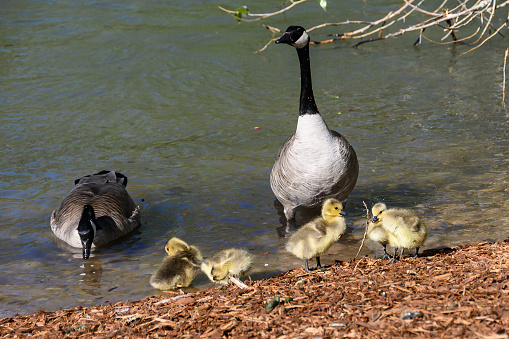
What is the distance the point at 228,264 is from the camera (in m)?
5.96

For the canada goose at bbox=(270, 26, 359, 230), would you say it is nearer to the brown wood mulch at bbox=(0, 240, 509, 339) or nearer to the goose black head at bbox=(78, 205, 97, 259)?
the brown wood mulch at bbox=(0, 240, 509, 339)

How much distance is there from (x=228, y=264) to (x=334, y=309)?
1.61 m

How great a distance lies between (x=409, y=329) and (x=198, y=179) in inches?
257

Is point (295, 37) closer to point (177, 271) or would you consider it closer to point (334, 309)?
point (177, 271)

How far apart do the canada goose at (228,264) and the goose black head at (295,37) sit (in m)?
3.27

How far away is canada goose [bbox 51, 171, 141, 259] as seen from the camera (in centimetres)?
805

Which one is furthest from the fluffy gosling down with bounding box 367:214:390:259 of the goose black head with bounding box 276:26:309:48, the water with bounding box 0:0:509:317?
the goose black head with bounding box 276:26:309:48

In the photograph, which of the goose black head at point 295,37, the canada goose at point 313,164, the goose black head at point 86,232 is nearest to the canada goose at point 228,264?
the canada goose at point 313,164

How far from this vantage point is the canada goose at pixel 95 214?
8.05 metres

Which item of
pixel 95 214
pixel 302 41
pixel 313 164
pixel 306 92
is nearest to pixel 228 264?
pixel 313 164

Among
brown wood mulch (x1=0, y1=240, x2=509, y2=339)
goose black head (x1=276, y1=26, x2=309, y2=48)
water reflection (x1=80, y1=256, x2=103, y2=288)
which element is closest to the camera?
brown wood mulch (x1=0, y1=240, x2=509, y2=339)

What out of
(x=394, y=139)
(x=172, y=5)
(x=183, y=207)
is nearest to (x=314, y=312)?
(x=183, y=207)

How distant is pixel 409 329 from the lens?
4133 millimetres

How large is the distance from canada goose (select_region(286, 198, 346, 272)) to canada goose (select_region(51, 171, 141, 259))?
291 centimetres
